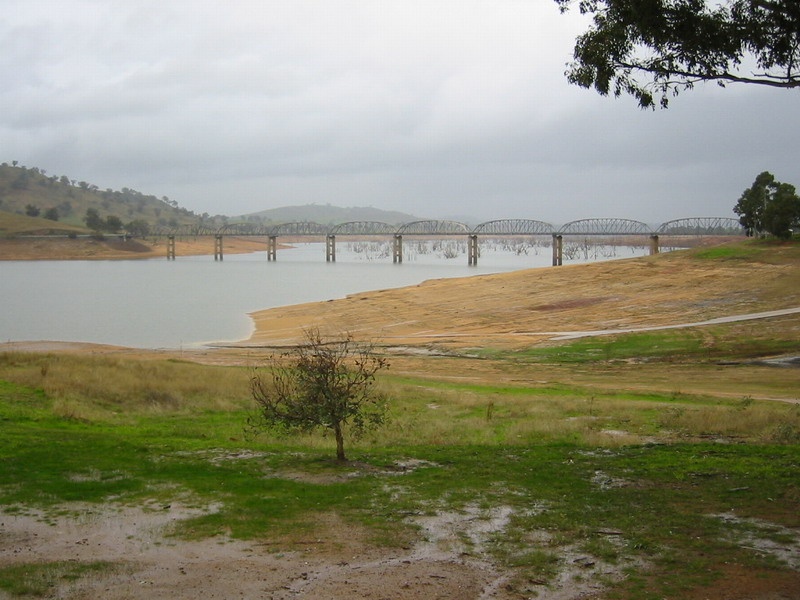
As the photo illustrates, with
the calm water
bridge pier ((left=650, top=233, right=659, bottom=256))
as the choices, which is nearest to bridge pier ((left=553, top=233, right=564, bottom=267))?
Result: bridge pier ((left=650, top=233, right=659, bottom=256))

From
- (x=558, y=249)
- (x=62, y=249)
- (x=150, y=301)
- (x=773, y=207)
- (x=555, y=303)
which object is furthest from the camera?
(x=62, y=249)

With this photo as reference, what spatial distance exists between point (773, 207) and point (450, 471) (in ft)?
181

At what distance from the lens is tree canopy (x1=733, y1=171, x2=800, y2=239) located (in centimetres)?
5987

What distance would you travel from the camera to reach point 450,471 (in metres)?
14.1

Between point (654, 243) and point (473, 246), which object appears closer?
point (654, 243)

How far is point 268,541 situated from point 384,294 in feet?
186

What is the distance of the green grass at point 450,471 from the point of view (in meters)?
10.2

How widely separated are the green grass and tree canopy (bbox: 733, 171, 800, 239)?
42.5m

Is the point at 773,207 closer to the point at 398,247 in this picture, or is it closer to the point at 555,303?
the point at 555,303

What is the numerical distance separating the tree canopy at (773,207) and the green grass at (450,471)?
139 feet

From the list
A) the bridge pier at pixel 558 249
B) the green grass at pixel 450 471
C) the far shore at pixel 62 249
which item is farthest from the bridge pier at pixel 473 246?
the green grass at pixel 450 471

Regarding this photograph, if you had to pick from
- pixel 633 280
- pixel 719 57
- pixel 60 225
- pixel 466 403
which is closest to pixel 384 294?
pixel 633 280

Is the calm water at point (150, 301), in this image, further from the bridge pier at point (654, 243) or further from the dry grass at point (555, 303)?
the bridge pier at point (654, 243)

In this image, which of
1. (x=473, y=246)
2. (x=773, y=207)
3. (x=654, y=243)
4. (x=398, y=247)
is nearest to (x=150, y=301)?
(x=773, y=207)
